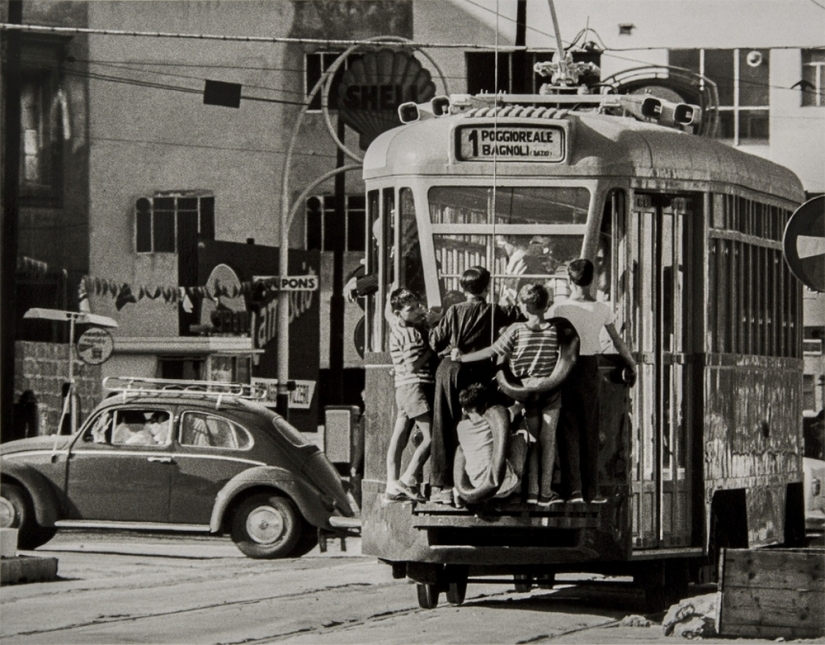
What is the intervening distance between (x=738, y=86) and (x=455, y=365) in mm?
13644

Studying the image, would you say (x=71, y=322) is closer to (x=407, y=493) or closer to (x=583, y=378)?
(x=407, y=493)

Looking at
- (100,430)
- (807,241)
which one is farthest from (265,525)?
(807,241)

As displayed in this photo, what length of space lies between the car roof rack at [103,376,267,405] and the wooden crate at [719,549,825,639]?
8257mm

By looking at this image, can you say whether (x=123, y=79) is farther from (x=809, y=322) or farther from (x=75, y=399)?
(x=809, y=322)

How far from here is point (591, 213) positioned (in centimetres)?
1169

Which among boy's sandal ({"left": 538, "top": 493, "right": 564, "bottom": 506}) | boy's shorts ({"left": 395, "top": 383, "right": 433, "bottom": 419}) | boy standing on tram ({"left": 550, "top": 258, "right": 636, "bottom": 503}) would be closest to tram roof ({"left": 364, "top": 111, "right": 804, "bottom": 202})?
boy standing on tram ({"left": 550, "top": 258, "right": 636, "bottom": 503})

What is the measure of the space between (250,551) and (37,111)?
7754 mm

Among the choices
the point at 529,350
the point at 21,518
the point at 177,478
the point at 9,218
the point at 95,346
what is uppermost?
the point at 9,218

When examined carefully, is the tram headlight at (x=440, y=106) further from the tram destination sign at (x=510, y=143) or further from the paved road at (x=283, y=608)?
the paved road at (x=283, y=608)

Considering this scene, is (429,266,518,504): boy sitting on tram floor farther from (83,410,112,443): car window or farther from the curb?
(83,410,112,443): car window

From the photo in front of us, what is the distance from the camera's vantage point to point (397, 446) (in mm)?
11305

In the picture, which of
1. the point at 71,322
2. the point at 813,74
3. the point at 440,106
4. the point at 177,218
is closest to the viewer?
the point at 440,106

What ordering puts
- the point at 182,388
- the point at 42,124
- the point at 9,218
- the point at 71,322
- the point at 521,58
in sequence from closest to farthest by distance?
the point at 182,388 → the point at 521,58 → the point at 9,218 → the point at 71,322 → the point at 42,124

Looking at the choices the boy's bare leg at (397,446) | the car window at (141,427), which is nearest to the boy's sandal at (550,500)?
the boy's bare leg at (397,446)
